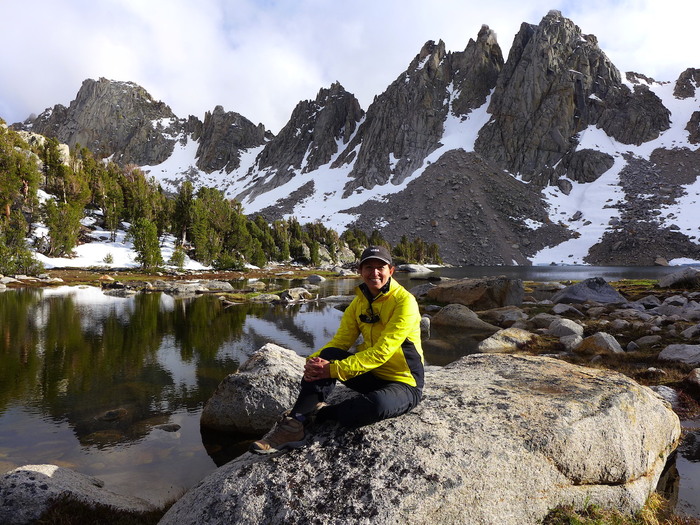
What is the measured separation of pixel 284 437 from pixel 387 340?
205 centimetres

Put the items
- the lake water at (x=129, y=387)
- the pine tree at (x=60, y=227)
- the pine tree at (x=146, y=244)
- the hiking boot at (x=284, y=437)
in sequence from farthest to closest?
the pine tree at (x=146, y=244) < the pine tree at (x=60, y=227) < the lake water at (x=129, y=387) < the hiking boot at (x=284, y=437)

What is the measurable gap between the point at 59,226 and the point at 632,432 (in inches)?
3490

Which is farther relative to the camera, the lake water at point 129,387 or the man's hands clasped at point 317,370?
the lake water at point 129,387

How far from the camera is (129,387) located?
535 inches

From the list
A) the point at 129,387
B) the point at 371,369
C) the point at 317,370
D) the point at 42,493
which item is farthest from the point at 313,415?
the point at 129,387

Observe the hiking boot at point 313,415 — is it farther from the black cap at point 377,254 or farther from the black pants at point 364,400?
the black cap at point 377,254

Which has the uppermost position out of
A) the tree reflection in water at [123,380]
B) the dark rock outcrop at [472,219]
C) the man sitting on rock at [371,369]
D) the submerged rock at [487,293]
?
the dark rock outcrop at [472,219]

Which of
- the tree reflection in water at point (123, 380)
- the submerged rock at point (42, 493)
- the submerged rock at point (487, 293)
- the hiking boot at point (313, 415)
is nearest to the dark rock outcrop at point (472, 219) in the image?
the submerged rock at point (487, 293)

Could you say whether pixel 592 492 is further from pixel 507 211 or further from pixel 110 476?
pixel 507 211

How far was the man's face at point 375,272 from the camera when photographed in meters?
5.82

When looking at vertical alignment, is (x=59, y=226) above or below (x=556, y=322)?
above

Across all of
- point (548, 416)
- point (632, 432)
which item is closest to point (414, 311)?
point (548, 416)

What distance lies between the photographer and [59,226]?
70.8m

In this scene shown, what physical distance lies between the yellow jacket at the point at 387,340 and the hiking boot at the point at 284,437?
978mm
